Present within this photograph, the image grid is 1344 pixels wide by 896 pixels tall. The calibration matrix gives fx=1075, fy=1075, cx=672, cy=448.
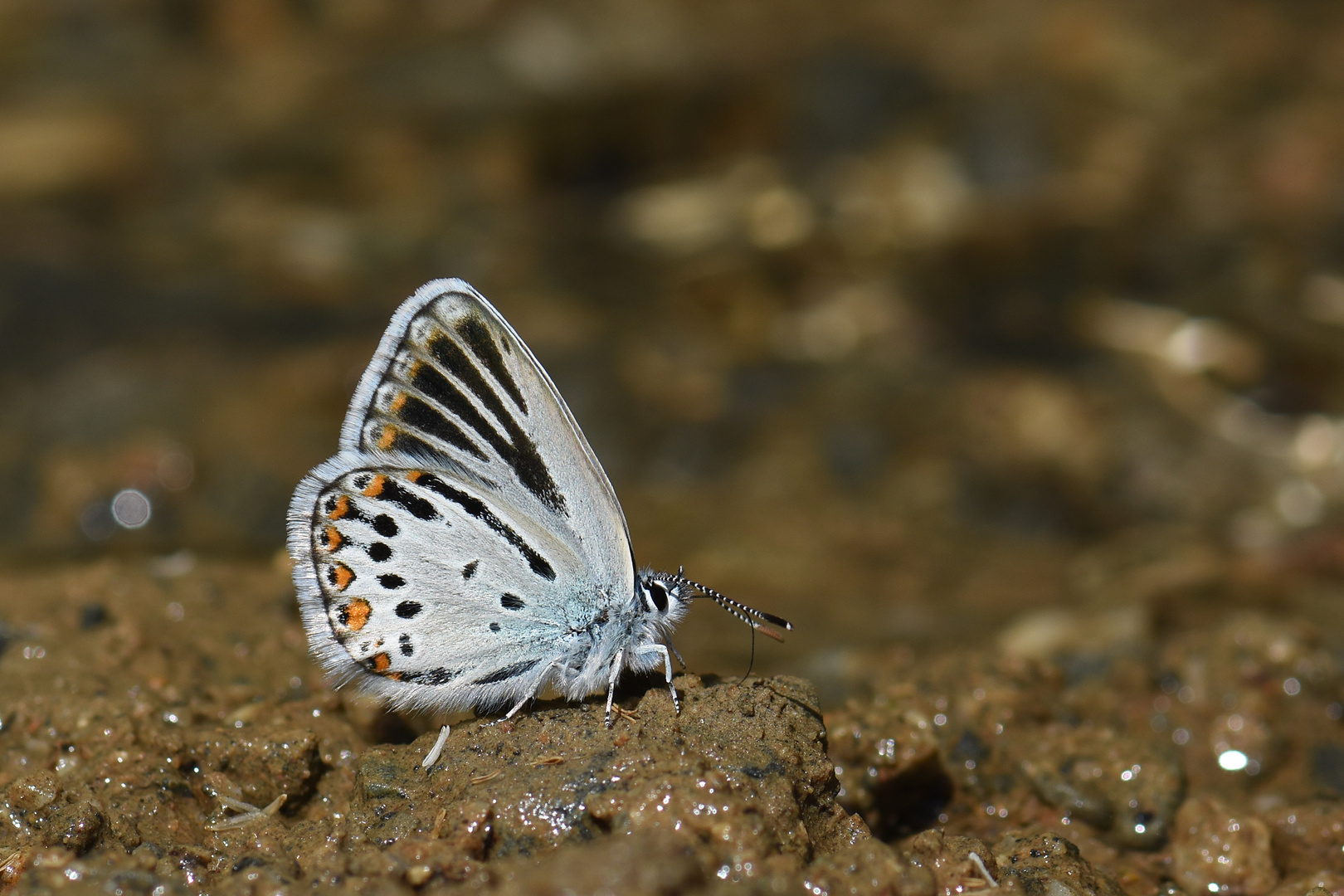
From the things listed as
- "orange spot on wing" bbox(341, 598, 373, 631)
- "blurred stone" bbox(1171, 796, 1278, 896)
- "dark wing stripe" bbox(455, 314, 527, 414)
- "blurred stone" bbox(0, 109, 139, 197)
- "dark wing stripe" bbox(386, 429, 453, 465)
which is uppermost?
"dark wing stripe" bbox(455, 314, 527, 414)

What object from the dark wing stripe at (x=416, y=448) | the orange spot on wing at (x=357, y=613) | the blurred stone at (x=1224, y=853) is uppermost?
the dark wing stripe at (x=416, y=448)

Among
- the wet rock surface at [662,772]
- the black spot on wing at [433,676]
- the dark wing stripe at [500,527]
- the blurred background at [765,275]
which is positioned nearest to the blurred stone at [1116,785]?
the wet rock surface at [662,772]

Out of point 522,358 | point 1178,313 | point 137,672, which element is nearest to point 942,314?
point 1178,313

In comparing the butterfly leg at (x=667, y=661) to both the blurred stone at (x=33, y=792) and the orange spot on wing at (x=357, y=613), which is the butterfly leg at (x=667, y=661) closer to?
the orange spot on wing at (x=357, y=613)

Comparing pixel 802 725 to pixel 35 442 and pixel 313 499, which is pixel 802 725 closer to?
pixel 313 499

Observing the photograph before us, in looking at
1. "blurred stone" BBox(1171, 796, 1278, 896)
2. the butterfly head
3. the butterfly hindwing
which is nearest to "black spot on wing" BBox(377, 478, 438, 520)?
the butterfly hindwing

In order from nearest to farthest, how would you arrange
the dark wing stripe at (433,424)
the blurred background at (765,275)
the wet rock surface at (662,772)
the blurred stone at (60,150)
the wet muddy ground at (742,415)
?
the wet rock surface at (662,772), the wet muddy ground at (742,415), the dark wing stripe at (433,424), the blurred background at (765,275), the blurred stone at (60,150)

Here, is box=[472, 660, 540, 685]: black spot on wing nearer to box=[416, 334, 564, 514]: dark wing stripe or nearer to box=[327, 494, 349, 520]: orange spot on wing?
box=[416, 334, 564, 514]: dark wing stripe
